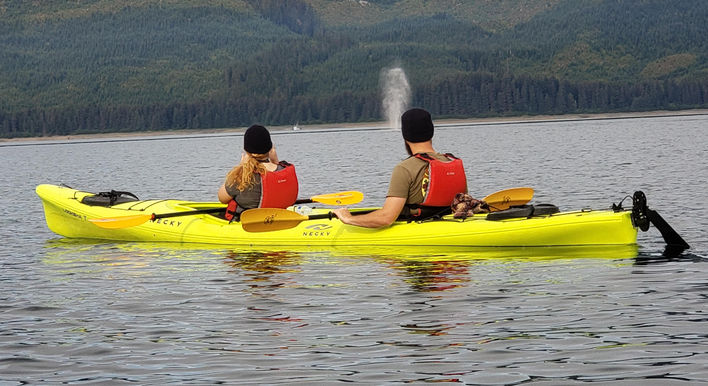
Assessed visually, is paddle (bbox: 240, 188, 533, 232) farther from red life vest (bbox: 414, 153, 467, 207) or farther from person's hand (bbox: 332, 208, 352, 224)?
red life vest (bbox: 414, 153, 467, 207)

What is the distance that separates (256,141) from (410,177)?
2746 millimetres

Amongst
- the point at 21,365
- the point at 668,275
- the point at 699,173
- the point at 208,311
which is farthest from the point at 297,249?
the point at 699,173

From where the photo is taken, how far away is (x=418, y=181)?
15125 millimetres

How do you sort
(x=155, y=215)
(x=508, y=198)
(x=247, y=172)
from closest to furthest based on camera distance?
(x=247, y=172) < (x=508, y=198) < (x=155, y=215)

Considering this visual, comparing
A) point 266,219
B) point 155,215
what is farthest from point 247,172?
point 155,215

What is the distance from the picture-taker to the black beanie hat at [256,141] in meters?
16.3

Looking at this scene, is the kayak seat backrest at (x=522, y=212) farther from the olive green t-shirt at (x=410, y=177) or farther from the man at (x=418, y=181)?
the olive green t-shirt at (x=410, y=177)

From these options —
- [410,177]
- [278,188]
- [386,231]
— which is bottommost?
[386,231]

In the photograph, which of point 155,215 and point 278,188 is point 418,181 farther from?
point 155,215

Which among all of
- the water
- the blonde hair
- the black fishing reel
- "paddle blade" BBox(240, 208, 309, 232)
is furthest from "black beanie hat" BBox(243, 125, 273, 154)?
the black fishing reel

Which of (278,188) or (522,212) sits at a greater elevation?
(278,188)

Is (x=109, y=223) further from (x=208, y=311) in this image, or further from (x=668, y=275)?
(x=668, y=275)

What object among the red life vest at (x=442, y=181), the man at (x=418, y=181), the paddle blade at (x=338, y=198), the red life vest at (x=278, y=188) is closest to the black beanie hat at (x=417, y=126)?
the man at (x=418, y=181)

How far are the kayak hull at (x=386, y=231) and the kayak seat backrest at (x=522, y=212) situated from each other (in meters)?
0.08
